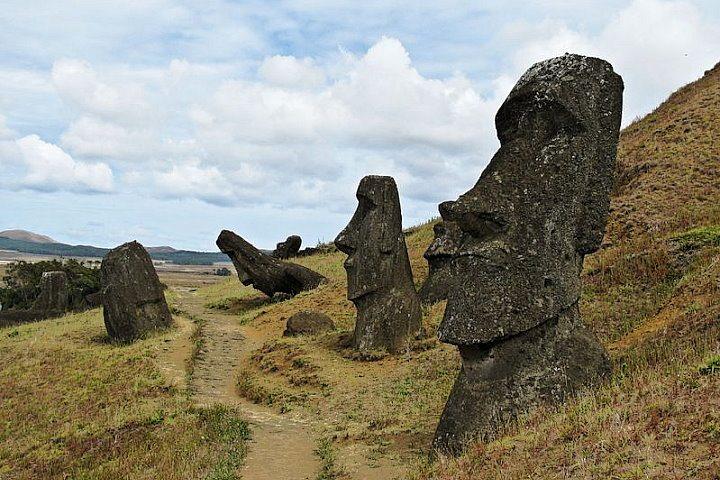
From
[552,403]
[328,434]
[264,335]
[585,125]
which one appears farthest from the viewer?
[264,335]

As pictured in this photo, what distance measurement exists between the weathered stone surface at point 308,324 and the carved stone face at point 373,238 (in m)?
3.00

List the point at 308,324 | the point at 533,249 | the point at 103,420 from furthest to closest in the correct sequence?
the point at 308,324 → the point at 103,420 → the point at 533,249

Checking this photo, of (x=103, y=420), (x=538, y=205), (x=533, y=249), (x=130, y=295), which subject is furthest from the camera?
(x=130, y=295)

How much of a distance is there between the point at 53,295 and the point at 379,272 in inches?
1053

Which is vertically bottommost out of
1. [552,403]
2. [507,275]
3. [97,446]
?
[97,446]

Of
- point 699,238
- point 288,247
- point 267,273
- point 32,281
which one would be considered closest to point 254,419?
point 699,238

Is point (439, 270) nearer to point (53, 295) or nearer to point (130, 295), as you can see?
point (130, 295)

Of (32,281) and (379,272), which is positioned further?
(32,281)

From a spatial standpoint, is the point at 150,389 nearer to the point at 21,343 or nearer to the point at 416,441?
the point at 416,441

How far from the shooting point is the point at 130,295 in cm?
2334

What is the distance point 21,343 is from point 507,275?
20.7 m

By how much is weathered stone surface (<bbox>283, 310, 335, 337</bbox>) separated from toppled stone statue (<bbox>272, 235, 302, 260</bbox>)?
25.6 meters

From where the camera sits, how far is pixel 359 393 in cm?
1380

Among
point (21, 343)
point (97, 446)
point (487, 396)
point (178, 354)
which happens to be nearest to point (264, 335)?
point (178, 354)
